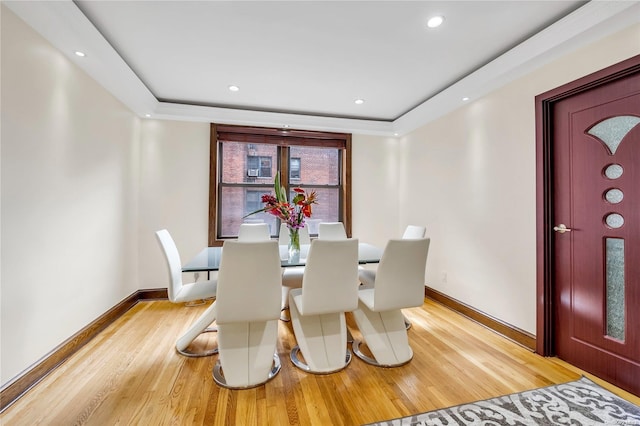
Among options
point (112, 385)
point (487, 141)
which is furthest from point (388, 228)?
point (112, 385)

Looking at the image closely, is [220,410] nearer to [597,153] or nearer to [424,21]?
[424,21]

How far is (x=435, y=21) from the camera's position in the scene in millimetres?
2053

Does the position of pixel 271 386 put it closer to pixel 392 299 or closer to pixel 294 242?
pixel 392 299

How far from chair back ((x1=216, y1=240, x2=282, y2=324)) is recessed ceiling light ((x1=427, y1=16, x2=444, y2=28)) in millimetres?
1916

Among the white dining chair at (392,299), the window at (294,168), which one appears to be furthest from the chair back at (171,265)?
the window at (294,168)

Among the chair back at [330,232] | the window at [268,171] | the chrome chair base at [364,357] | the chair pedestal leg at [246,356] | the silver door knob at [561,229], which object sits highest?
the window at [268,171]

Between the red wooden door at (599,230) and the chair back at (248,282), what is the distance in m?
2.25

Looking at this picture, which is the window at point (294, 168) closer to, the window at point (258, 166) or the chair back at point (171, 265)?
the window at point (258, 166)

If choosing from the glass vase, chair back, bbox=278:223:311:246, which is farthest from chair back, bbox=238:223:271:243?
the glass vase

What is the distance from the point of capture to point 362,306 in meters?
2.45

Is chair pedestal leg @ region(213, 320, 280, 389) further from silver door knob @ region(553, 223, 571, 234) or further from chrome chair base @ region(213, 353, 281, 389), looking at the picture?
silver door knob @ region(553, 223, 571, 234)

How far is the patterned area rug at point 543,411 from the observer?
62.2 inches

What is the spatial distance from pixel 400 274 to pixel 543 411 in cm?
109

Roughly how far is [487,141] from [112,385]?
3.74 m
